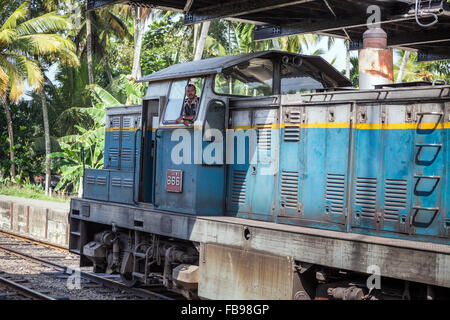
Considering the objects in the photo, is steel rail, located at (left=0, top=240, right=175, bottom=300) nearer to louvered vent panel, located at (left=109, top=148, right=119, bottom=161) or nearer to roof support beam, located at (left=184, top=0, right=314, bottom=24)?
louvered vent panel, located at (left=109, top=148, right=119, bottom=161)

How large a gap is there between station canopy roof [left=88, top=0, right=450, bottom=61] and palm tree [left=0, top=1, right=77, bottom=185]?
15.1 m

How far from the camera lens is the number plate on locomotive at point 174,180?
8.46m

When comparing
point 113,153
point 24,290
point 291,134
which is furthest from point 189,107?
point 24,290

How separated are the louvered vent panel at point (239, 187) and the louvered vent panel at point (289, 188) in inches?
29.3

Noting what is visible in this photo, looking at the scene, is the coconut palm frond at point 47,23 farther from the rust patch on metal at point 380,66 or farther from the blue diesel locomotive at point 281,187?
the rust patch on metal at point 380,66

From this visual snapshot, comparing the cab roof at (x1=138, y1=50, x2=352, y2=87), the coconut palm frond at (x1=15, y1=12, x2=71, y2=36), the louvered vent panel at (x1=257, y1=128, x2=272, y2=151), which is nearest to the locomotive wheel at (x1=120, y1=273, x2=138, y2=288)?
the cab roof at (x1=138, y1=50, x2=352, y2=87)

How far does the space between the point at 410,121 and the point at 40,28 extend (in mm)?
22820

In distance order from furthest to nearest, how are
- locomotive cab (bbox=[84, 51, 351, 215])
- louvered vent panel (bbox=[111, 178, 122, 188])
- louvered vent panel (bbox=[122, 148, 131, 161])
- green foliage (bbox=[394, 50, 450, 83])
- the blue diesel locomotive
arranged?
green foliage (bbox=[394, 50, 450, 83])
louvered vent panel (bbox=[122, 148, 131, 161])
louvered vent panel (bbox=[111, 178, 122, 188])
locomotive cab (bbox=[84, 51, 351, 215])
the blue diesel locomotive

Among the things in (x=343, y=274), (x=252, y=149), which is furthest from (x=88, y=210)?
(x=343, y=274)

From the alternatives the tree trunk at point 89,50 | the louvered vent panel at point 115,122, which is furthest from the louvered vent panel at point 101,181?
the tree trunk at point 89,50

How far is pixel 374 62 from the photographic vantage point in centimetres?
803

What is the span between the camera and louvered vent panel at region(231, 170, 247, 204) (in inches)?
321

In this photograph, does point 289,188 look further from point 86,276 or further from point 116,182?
point 86,276

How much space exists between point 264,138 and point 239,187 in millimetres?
848
